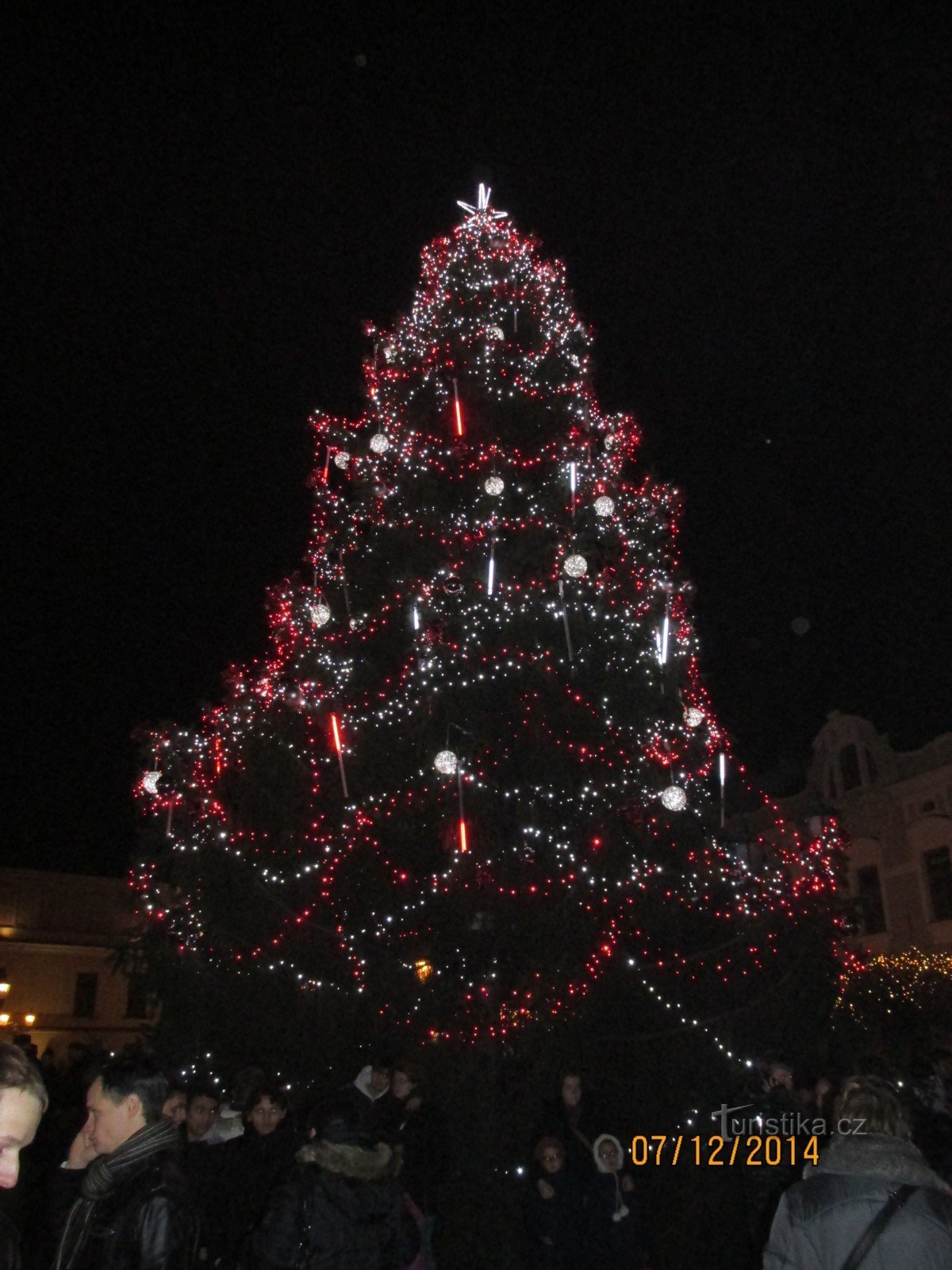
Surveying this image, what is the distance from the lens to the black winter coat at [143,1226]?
9.55 ft

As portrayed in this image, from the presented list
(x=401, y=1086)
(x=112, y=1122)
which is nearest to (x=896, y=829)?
(x=401, y=1086)

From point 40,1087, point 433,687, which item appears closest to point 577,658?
point 433,687

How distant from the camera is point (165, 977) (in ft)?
31.5

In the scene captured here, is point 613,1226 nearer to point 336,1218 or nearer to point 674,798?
point 336,1218

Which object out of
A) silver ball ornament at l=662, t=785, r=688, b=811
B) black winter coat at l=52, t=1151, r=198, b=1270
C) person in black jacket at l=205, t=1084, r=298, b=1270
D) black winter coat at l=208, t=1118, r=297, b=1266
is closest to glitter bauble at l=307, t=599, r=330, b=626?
silver ball ornament at l=662, t=785, r=688, b=811

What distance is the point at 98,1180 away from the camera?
9.86 ft

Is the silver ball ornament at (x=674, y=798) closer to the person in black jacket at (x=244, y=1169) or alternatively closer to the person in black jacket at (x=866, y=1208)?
the person in black jacket at (x=244, y=1169)

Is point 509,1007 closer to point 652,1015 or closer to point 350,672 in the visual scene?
point 652,1015

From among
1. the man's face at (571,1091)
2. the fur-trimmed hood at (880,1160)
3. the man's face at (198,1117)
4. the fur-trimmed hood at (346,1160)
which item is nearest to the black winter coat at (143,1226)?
the fur-trimmed hood at (346,1160)

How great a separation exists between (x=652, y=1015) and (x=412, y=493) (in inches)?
229

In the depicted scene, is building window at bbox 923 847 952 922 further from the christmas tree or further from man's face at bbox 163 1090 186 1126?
man's face at bbox 163 1090 186 1126

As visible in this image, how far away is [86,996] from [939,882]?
2807cm

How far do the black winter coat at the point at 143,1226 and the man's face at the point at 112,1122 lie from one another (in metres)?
0.12

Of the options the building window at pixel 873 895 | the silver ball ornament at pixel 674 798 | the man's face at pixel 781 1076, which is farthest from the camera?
the building window at pixel 873 895
